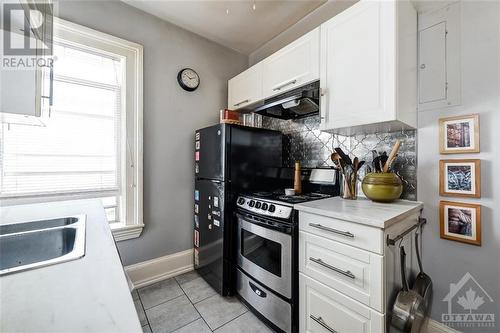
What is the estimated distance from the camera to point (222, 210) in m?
1.83

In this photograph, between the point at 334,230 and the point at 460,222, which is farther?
the point at 460,222

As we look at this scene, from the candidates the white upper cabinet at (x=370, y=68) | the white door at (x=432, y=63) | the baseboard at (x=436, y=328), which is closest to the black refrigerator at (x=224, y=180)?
the white upper cabinet at (x=370, y=68)

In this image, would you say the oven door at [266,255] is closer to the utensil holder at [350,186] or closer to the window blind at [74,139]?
the utensil holder at [350,186]

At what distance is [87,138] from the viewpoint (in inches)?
71.9

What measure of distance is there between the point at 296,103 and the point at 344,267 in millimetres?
1251

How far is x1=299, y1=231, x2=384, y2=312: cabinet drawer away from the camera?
992mm

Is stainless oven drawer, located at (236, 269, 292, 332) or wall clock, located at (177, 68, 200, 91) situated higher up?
wall clock, located at (177, 68, 200, 91)

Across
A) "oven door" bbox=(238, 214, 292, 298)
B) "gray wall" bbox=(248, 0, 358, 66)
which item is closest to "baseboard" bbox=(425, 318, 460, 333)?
"oven door" bbox=(238, 214, 292, 298)

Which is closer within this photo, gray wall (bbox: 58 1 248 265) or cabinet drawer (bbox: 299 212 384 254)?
cabinet drawer (bbox: 299 212 384 254)

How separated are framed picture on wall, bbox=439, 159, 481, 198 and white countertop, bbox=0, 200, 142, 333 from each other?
1.75 meters

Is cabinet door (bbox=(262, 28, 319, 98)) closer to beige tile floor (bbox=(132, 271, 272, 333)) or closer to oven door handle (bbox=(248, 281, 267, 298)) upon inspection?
oven door handle (bbox=(248, 281, 267, 298))

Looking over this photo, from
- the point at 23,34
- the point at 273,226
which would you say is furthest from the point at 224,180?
the point at 23,34

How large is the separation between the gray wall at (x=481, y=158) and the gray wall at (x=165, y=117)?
7.00 ft

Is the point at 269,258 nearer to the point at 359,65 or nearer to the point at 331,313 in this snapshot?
the point at 331,313
